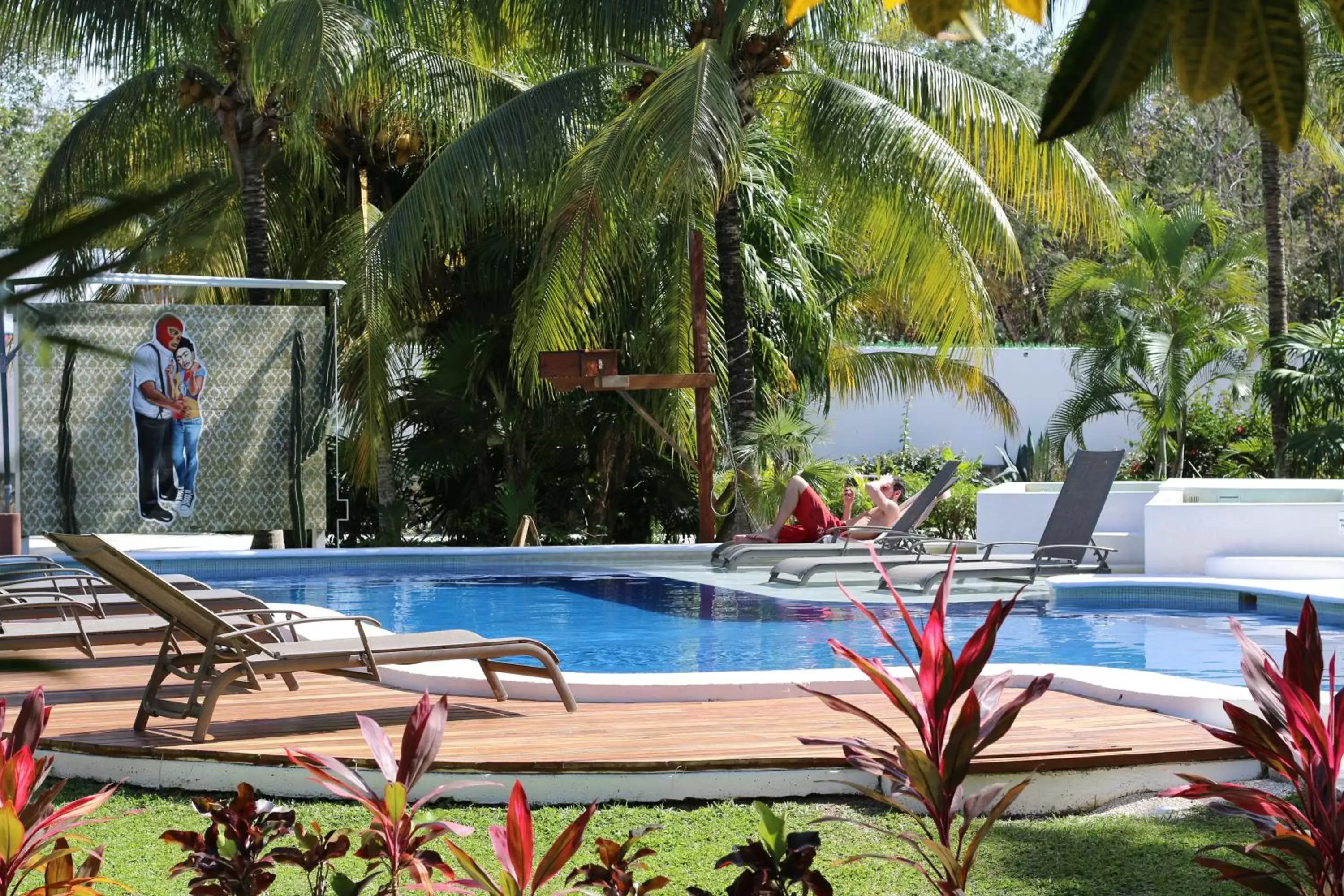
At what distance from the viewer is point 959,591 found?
1215cm

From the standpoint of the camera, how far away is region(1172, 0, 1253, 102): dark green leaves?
3.11ft

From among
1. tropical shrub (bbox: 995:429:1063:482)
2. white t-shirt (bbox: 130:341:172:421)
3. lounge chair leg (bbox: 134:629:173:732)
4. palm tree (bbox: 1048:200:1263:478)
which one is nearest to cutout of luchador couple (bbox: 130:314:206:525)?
white t-shirt (bbox: 130:341:172:421)

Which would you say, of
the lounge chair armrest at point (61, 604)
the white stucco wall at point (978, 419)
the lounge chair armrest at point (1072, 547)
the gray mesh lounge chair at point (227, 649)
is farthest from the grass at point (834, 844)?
the white stucco wall at point (978, 419)

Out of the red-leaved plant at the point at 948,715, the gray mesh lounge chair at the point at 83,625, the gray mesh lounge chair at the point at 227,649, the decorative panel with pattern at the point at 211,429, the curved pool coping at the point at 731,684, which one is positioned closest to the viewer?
the red-leaved plant at the point at 948,715

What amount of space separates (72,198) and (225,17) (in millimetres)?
15999

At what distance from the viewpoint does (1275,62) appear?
3.12ft

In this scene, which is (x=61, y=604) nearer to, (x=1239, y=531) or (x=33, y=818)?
(x=33, y=818)

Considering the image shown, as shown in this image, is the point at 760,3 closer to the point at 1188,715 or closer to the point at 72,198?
the point at 1188,715

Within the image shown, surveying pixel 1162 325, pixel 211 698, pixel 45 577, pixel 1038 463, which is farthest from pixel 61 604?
pixel 1038 463

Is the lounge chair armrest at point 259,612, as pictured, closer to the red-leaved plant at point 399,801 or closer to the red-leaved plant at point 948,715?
the red-leaved plant at point 399,801

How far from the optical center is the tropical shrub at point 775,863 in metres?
2.81

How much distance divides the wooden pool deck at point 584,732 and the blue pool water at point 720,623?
2497 millimetres

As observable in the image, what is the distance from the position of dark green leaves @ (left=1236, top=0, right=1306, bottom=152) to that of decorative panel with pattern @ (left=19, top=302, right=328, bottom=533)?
1435 centimetres

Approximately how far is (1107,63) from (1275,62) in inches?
4.4
